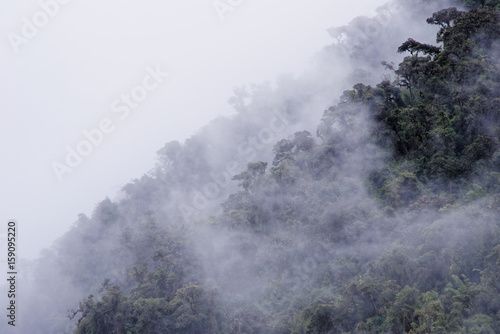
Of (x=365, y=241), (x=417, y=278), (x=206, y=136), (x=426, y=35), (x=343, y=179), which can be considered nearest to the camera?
(x=417, y=278)

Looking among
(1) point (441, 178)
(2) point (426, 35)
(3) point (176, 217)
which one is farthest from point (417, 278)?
(2) point (426, 35)

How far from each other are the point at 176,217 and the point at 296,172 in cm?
1042

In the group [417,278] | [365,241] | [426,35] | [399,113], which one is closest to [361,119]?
[399,113]

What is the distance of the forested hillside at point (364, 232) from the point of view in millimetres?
18453

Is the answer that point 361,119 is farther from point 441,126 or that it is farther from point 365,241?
point 365,241

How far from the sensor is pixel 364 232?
76.1ft

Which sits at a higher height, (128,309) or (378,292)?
(128,309)

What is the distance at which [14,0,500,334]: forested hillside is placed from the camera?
18453 millimetres

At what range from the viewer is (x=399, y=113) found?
26.2 m

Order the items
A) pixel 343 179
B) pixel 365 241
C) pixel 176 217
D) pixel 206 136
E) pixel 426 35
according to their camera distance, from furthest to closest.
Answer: pixel 206 136 < pixel 426 35 < pixel 176 217 < pixel 343 179 < pixel 365 241

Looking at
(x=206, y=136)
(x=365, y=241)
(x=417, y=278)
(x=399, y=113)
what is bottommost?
(x=417, y=278)

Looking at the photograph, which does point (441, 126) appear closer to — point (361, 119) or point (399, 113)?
point (399, 113)

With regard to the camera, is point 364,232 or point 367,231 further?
point 364,232

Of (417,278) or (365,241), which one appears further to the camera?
(365,241)
